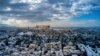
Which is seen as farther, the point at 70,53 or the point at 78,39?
the point at 78,39

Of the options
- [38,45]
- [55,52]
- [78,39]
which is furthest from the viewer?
[78,39]

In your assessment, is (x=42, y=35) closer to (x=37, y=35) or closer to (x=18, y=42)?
(x=37, y=35)

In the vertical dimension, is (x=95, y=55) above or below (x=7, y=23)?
below

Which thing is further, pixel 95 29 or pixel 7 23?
pixel 95 29

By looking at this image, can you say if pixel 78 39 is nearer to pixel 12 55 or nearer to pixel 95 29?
pixel 95 29

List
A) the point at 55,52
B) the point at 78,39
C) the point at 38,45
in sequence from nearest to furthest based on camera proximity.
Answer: the point at 55,52
the point at 38,45
the point at 78,39

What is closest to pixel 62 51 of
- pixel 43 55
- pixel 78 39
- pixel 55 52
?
pixel 55 52

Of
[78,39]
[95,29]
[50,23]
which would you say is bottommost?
[78,39]

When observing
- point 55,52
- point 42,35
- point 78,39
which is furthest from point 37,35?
point 55,52

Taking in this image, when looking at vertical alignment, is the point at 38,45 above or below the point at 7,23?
below
